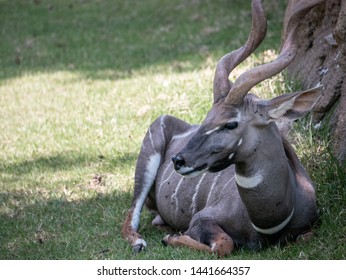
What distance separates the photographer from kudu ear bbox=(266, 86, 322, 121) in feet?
14.5

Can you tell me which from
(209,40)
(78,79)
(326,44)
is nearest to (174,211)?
(326,44)

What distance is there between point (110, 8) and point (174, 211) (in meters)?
9.29

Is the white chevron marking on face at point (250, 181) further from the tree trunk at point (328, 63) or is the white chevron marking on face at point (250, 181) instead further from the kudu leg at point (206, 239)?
the tree trunk at point (328, 63)

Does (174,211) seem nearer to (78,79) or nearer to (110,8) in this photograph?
(78,79)

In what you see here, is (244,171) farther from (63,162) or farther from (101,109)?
(101,109)

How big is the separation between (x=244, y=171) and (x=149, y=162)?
1.50 metres

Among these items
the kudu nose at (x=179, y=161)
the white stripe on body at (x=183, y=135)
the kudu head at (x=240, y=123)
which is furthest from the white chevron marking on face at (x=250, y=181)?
the white stripe on body at (x=183, y=135)

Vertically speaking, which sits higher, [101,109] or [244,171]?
[244,171]

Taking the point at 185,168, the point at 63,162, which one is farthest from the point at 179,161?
the point at 63,162

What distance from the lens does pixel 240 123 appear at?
4.39 m

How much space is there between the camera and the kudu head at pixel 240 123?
4.34 meters

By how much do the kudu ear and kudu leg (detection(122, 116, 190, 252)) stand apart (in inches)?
58.2

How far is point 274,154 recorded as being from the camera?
14.6 ft

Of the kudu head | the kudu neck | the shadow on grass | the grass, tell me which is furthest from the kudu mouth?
the shadow on grass
